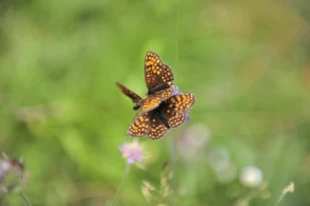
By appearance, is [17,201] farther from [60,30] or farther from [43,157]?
[60,30]

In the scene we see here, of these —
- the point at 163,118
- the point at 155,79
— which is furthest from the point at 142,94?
the point at 163,118

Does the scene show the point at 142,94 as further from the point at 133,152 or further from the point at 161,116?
the point at 161,116

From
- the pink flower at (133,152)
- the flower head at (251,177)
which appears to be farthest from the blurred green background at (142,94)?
the pink flower at (133,152)

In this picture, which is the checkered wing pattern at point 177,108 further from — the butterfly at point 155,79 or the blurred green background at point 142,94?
the blurred green background at point 142,94

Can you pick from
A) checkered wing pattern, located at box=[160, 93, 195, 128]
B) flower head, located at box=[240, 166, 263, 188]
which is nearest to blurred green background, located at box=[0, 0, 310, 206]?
flower head, located at box=[240, 166, 263, 188]

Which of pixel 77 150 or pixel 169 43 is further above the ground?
pixel 169 43

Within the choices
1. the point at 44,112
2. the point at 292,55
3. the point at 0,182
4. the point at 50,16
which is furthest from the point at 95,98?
the point at 292,55
